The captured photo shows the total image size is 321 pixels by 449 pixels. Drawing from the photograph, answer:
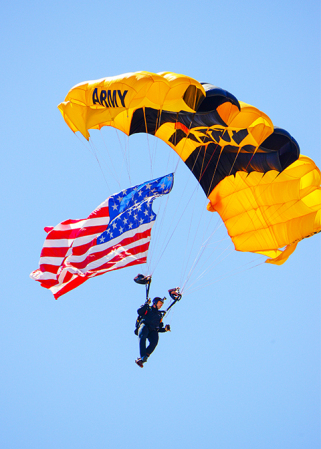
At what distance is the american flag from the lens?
12.5 meters

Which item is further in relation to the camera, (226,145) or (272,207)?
(272,207)

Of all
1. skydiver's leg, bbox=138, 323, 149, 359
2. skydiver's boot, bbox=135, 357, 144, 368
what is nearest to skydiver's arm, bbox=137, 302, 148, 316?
skydiver's leg, bbox=138, 323, 149, 359

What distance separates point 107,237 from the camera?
1280 centimetres

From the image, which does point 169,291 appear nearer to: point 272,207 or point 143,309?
point 143,309

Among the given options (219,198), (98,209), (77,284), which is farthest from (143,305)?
(219,198)

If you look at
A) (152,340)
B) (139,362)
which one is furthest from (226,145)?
(139,362)

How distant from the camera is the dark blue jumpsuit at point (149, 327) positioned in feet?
38.6

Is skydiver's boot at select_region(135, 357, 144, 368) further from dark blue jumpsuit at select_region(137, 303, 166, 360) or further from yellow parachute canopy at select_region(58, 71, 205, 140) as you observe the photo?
yellow parachute canopy at select_region(58, 71, 205, 140)

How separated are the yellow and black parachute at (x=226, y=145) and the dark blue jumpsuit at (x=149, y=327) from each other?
2883 millimetres

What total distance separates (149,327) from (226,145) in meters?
4.17

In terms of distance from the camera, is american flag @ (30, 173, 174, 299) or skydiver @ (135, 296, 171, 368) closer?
skydiver @ (135, 296, 171, 368)

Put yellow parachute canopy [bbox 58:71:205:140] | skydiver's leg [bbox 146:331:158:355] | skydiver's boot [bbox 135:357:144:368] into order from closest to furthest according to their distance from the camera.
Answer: yellow parachute canopy [bbox 58:71:205:140]
skydiver's boot [bbox 135:357:144:368]
skydiver's leg [bbox 146:331:158:355]

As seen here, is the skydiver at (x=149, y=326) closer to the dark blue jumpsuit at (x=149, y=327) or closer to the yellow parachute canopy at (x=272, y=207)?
the dark blue jumpsuit at (x=149, y=327)

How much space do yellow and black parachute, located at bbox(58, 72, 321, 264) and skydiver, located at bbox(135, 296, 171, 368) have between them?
9.22ft
